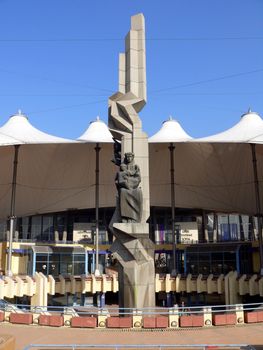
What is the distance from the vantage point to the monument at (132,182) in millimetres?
16656

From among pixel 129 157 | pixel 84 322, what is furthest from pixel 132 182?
pixel 84 322

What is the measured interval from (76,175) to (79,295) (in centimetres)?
1371

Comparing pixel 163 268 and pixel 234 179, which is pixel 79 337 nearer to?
pixel 234 179

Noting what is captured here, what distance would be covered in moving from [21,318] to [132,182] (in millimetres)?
6996

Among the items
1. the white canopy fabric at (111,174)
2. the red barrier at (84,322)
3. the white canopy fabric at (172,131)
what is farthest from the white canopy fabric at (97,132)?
the red barrier at (84,322)

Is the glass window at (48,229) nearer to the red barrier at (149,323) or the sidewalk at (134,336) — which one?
the sidewalk at (134,336)

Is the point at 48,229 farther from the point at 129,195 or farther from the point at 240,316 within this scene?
the point at 240,316

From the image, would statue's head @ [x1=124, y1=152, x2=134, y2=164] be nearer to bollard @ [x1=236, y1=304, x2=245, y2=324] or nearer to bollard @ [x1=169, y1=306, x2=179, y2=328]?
bollard @ [x1=169, y1=306, x2=179, y2=328]

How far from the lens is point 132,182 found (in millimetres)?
17219

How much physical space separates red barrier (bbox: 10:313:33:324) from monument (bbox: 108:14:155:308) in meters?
4.05

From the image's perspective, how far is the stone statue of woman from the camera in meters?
17.0

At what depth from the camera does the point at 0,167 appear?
131 feet

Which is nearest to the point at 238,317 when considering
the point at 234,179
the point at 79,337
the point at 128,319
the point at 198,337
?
the point at 198,337

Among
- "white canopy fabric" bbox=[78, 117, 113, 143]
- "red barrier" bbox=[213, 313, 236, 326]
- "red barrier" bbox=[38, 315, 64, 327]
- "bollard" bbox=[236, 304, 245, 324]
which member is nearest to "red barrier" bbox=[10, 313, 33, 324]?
"red barrier" bbox=[38, 315, 64, 327]
